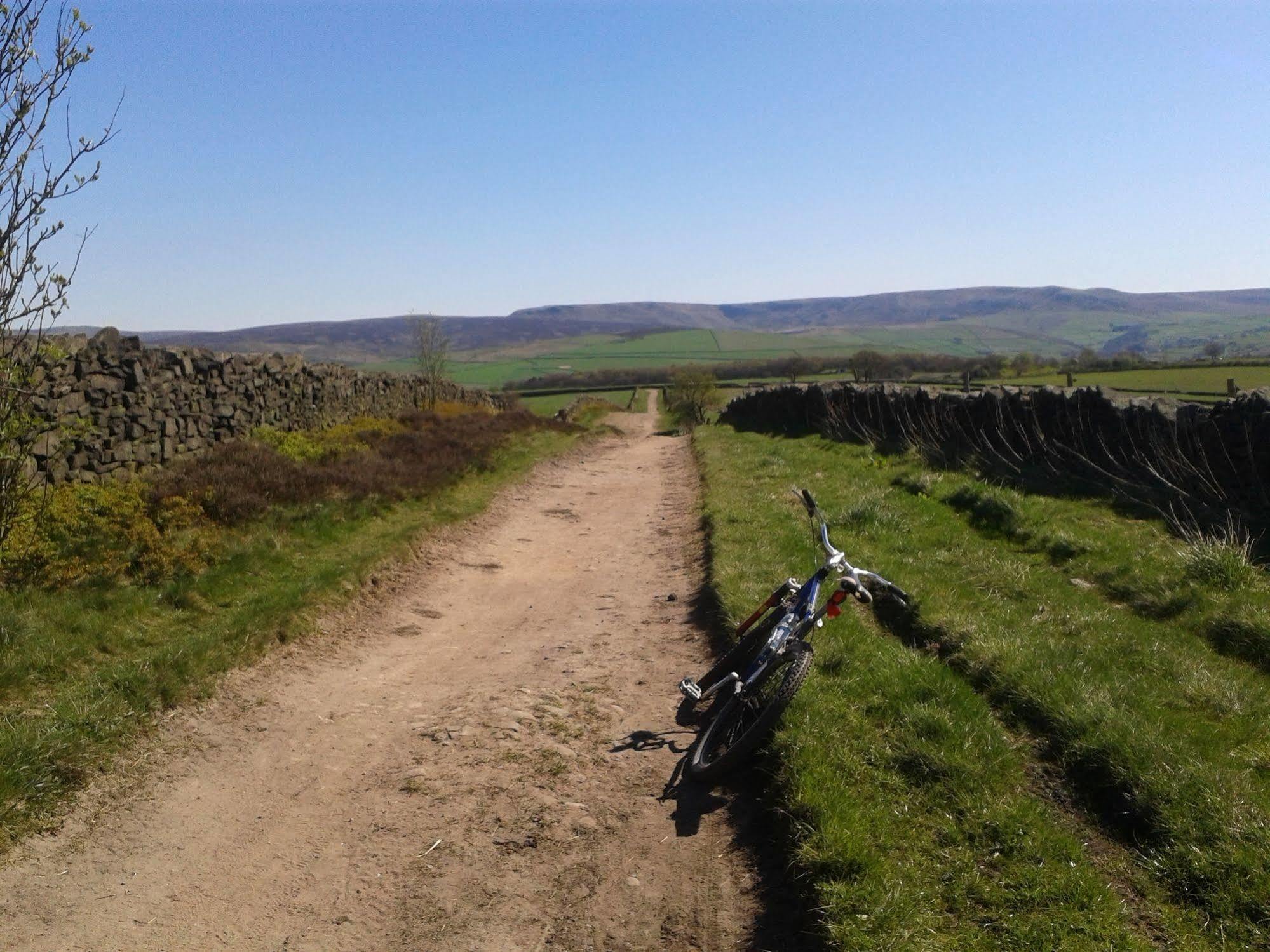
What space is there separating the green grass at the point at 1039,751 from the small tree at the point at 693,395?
3905 cm

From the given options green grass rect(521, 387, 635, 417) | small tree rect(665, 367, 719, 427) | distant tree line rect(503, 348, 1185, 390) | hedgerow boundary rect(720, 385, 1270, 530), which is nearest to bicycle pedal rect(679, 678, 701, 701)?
hedgerow boundary rect(720, 385, 1270, 530)

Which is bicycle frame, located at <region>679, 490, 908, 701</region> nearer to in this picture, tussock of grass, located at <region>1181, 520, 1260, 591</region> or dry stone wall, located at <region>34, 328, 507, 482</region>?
tussock of grass, located at <region>1181, 520, 1260, 591</region>

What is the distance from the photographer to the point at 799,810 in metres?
4.91

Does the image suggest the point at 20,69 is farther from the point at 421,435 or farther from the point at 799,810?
the point at 421,435

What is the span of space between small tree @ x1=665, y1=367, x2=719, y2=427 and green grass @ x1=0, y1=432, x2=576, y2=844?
124 feet

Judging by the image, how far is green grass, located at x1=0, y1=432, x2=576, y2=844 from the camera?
17.5ft

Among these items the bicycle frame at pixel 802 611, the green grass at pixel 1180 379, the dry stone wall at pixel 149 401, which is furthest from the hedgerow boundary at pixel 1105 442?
the dry stone wall at pixel 149 401

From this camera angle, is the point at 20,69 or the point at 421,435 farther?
the point at 421,435

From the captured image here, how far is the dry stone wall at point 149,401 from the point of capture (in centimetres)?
1036

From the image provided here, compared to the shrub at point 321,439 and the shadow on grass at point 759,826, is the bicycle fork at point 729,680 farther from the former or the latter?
the shrub at point 321,439

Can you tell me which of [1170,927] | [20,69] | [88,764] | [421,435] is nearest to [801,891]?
[1170,927]

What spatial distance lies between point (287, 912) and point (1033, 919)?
356 centimetres

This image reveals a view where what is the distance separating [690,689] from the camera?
6375 mm

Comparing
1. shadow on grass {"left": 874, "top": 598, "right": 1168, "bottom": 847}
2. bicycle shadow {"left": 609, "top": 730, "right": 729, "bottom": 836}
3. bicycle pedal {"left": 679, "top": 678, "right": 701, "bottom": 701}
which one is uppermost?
bicycle pedal {"left": 679, "top": 678, "right": 701, "bottom": 701}
